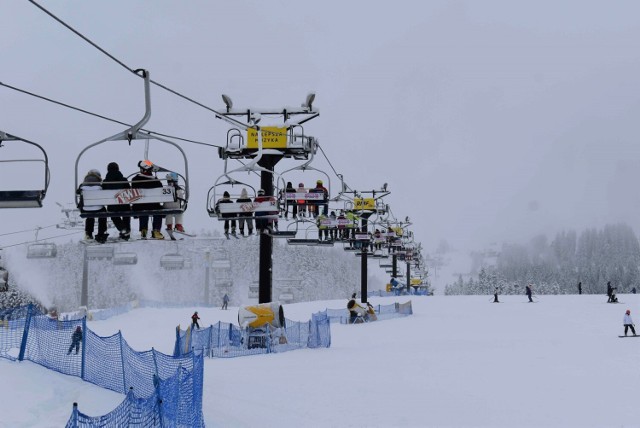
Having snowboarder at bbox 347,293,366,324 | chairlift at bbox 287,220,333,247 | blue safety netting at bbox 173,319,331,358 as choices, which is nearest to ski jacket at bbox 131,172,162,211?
blue safety netting at bbox 173,319,331,358

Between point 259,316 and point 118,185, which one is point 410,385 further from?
A: point 259,316

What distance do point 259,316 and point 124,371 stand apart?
33.6 ft

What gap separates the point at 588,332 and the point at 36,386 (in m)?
22.5

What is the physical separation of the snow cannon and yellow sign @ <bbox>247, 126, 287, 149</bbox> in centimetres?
637

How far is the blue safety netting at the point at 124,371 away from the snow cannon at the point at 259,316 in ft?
23.2

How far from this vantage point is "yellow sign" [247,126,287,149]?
27250 mm

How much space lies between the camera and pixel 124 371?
48.8ft

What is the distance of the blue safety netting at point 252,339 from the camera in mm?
23438

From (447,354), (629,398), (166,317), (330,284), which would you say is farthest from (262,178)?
(330,284)

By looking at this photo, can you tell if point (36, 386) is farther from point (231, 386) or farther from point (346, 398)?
point (346, 398)

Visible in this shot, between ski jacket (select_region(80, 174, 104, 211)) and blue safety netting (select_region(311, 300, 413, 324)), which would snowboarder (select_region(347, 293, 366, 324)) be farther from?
ski jacket (select_region(80, 174, 104, 211))

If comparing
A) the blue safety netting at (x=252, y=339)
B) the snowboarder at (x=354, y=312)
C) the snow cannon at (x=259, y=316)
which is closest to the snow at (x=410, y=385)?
the blue safety netting at (x=252, y=339)

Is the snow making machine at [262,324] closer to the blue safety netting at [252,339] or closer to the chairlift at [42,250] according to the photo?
the blue safety netting at [252,339]

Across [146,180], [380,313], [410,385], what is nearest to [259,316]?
[410,385]
